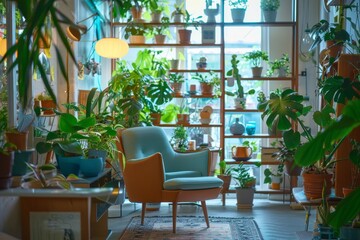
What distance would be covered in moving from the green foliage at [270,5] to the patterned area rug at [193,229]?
2.57 metres

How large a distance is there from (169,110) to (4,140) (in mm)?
3300

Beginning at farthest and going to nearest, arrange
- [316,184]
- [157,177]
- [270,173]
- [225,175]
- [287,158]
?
[270,173] → [225,175] → [287,158] → [157,177] → [316,184]

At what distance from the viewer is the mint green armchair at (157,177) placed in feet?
16.1

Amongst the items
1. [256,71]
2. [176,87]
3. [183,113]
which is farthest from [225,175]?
[256,71]

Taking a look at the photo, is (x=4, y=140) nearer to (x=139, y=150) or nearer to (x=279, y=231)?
(x=139, y=150)

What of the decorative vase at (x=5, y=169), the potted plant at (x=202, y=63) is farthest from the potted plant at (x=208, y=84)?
the decorative vase at (x=5, y=169)

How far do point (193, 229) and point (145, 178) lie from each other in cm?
64

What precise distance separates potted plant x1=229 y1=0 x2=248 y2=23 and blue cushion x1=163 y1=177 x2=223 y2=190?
95.0 inches

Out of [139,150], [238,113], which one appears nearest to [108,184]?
[139,150]

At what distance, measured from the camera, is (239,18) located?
6617mm

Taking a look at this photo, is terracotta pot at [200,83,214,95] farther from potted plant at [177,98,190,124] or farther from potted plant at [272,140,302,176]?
potted plant at [272,140,302,176]

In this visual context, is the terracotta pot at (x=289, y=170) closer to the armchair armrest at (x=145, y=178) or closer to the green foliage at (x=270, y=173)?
the green foliage at (x=270, y=173)

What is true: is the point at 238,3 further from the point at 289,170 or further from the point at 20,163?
the point at 20,163

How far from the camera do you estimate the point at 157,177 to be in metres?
4.94
